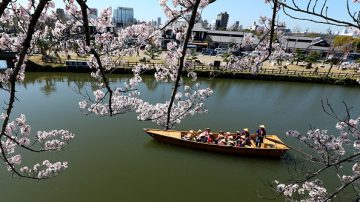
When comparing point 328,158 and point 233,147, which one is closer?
point 328,158

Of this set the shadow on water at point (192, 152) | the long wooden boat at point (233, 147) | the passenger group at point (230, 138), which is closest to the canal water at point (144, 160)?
the shadow on water at point (192, 152)

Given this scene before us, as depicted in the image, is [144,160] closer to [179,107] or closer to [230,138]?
[230,138]

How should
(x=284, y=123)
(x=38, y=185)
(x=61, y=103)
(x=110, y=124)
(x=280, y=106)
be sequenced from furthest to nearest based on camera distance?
(x=280, y=106) → (x=61, y=103) → (x=284, y=123) → (x=110, y=124) → (x=38, y=185)

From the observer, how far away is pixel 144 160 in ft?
32.2

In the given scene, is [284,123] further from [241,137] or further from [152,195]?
[152,195]

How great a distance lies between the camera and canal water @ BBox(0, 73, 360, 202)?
8.15 meters

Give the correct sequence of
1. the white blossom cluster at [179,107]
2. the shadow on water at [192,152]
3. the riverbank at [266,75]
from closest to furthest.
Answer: the white blossom cluster at [179,107]
the shadow on water at [192,152]
the riverbank at [266,75]

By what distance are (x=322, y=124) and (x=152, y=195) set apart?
9.72 m

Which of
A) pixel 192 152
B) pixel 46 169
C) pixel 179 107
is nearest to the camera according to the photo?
pixel 179 107

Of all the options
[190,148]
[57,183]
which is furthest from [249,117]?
[57,183]

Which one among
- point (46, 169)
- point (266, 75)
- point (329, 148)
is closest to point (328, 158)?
point (329, 148)

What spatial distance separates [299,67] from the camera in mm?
27438

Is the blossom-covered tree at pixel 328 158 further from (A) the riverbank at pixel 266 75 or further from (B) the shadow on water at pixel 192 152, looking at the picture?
(A) the riverbank at pixel 266 75

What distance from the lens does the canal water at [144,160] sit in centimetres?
815
